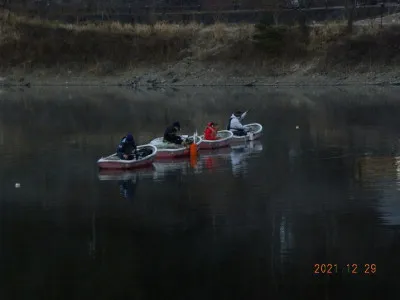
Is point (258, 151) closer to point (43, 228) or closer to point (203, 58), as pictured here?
point (43, 228)

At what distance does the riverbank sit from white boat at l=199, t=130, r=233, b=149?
3240 cm

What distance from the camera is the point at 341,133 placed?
112 ft

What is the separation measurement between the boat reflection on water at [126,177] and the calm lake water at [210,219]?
6cm

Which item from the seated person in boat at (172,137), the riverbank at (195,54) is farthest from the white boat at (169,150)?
the riverbank at (195,54)

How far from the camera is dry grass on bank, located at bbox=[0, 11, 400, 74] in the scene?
2672 inches

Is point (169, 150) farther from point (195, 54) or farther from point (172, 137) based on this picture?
point (195, 54)

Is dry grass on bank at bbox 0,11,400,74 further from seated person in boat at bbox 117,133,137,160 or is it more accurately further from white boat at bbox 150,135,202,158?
seated person in boat at bbox 117,133,137,160

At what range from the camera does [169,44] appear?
74.5 metres

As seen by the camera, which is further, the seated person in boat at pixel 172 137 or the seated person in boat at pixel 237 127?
the seated person in boat at pixel 237 127

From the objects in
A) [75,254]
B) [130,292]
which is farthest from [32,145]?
[130,292]

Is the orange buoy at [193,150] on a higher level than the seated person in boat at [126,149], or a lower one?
lower

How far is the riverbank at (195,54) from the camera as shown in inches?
2606

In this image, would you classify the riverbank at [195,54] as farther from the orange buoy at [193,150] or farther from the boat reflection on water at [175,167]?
the boat reflection on water at [175,167]

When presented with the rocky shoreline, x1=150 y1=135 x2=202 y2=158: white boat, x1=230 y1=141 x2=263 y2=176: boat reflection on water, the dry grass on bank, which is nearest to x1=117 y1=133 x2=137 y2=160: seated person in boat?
x1=150 y1=135 x2=202 y2=158: white boat
